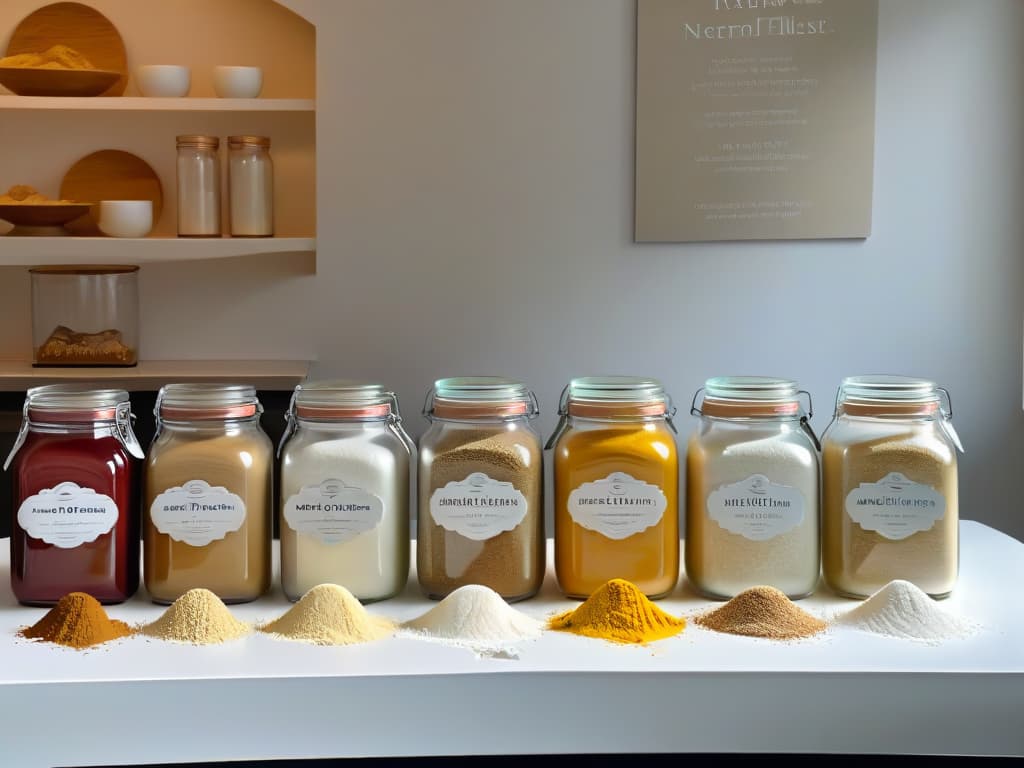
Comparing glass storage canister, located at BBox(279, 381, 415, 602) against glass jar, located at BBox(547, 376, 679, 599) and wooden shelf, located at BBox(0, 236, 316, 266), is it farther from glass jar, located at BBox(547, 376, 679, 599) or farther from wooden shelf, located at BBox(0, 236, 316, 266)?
wooden shelf, located at BBox(0, 236, 316, 266)

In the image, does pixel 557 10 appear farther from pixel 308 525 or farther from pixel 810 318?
pixel 308 525

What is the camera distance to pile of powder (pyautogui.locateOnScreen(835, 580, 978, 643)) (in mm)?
1133

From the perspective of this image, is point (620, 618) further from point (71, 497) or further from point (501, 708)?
point (71, 497)

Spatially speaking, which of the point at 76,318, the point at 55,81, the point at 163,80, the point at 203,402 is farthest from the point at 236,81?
the point at 203,402

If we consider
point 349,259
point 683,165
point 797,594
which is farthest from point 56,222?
point 797,594

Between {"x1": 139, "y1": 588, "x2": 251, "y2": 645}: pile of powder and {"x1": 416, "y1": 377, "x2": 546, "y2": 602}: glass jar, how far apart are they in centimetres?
22

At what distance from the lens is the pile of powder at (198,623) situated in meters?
1.13

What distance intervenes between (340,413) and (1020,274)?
2516 millimetres

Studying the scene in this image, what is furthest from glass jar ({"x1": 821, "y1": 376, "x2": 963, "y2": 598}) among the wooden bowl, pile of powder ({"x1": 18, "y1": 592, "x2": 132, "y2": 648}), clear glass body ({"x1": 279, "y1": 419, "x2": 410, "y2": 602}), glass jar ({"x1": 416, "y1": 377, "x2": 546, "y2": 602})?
the wooden bowl

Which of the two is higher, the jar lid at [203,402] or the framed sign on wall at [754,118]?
the framed sign on wall at [754,118]

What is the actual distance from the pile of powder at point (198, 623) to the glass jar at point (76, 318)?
2.07 meters

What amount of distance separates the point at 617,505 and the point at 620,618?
133 mm

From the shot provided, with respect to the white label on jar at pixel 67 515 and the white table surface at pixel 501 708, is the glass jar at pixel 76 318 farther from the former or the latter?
the white table surface at pixel 501 708

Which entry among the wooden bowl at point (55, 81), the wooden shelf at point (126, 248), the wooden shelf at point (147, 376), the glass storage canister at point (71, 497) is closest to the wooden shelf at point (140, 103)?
the wooden bowl at point (55, 81)
